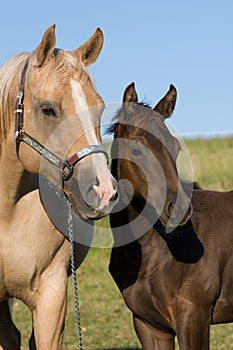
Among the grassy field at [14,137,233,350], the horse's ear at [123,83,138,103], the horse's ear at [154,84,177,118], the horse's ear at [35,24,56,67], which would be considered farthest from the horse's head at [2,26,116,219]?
the grassy field at [14,137,233,350]

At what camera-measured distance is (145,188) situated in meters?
4.56

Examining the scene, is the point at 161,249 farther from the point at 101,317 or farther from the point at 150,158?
the point at 101,317

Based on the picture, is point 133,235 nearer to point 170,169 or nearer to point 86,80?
point 170,169

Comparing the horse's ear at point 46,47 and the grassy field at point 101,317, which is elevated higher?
the horse's ear at point 46,47

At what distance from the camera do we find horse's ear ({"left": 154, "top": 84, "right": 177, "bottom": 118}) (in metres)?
4.88

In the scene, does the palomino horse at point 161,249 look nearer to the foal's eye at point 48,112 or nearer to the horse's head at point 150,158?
the horse's head at point 150,158

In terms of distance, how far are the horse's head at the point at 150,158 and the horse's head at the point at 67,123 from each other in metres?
0.95

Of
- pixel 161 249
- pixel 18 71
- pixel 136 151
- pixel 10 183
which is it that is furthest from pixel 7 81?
pixel 161 249

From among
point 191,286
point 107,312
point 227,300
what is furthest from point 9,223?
Answer: point 107,312

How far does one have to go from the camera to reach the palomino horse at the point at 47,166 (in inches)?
134

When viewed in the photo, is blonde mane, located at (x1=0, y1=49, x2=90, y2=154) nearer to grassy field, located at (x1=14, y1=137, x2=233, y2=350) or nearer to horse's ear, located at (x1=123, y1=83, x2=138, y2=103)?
Answer: horse's ear, located at (x1=123, y1=83, x2=138, y2=103)

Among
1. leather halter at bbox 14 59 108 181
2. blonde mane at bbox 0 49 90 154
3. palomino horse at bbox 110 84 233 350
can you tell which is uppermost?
blonde mane at bbox 0 49 90 154

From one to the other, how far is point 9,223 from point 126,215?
112 cm

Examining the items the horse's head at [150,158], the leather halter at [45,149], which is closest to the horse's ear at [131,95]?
the horse's head at [150,158]
